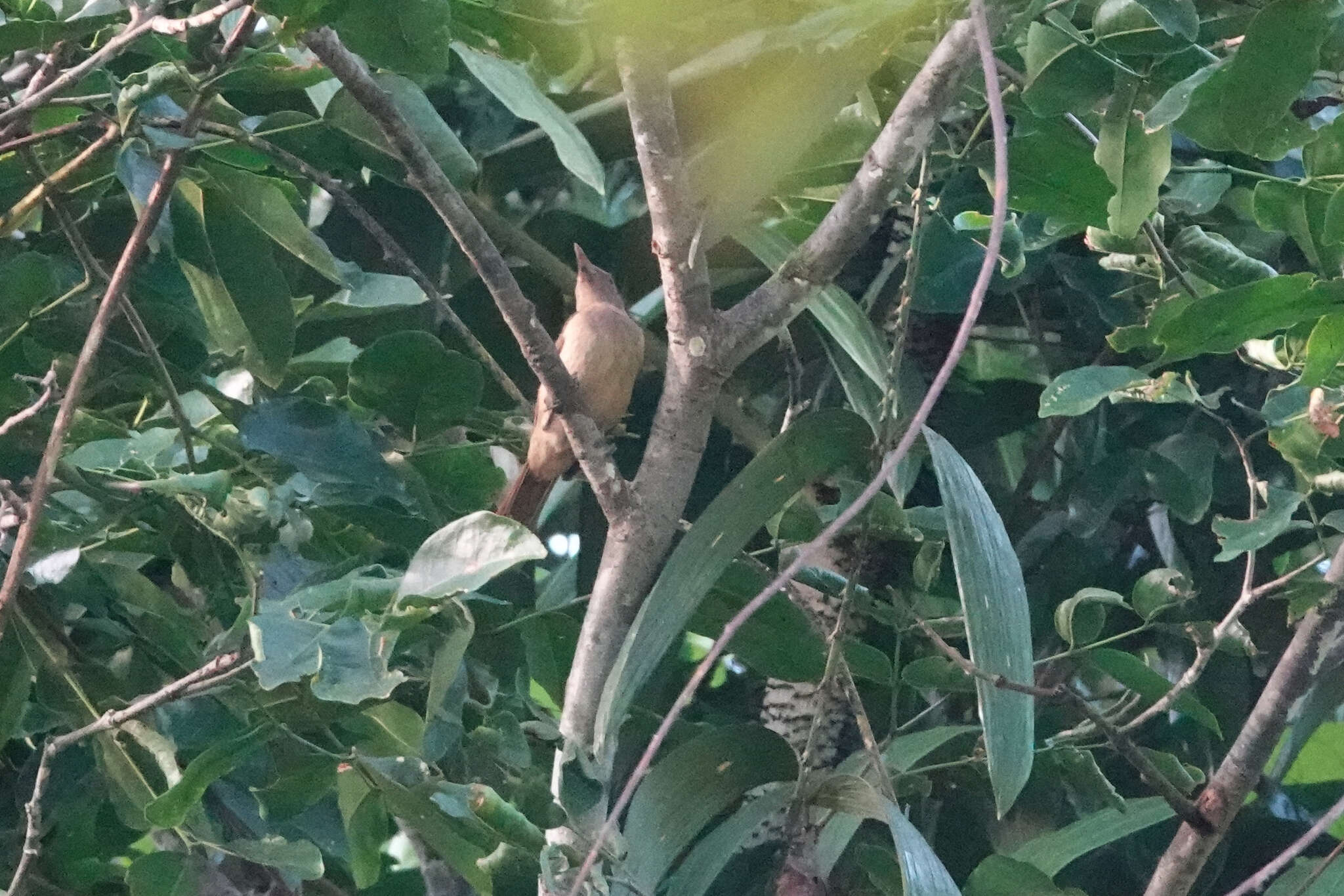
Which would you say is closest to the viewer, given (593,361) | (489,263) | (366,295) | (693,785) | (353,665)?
(353,665)

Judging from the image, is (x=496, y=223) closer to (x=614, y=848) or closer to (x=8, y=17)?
(x=8, y=17)

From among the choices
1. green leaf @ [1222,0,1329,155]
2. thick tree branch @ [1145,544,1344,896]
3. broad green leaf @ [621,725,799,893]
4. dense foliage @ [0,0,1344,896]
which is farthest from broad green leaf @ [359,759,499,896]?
green leaf @ [1222,0,1329,155]

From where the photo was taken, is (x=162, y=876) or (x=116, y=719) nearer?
(x=116, y=719)

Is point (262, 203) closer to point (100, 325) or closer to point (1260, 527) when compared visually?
point (100, 325)

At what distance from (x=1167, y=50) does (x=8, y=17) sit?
86 cm

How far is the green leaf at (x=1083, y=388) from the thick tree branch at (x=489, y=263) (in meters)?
0.31

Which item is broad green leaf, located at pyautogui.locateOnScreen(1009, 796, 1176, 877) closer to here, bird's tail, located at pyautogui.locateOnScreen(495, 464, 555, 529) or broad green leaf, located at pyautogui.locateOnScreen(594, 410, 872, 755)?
broad green leaf, located at pyautogui.locateOnScreen(594, 410, 872, 755)

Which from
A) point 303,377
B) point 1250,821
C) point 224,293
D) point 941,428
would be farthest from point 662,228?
point 1250,821

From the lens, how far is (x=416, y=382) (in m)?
1.14

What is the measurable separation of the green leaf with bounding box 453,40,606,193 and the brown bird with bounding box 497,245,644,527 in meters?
0.52

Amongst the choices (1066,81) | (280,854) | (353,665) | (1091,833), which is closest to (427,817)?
(280,854)

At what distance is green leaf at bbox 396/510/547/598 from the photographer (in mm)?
771

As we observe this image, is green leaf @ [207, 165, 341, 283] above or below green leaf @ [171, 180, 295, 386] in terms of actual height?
above

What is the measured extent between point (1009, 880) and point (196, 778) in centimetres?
63
